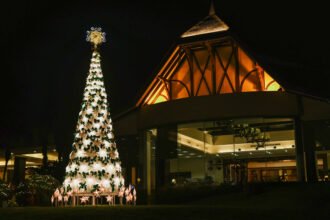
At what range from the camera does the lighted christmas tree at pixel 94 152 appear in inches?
782

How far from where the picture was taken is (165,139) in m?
28.5

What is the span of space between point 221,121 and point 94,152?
911 centimetres

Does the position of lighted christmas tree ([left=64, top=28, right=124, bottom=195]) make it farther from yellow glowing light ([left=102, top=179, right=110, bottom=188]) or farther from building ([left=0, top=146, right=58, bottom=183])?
building ([left=0, top=146, right=58, bottom=183])

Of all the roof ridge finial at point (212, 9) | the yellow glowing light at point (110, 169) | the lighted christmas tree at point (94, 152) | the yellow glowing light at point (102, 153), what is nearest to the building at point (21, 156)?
the roof ridge finial at point (212, 9)

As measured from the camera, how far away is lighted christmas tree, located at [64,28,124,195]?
19859 millimetres

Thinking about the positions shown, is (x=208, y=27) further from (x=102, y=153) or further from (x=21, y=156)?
(x=21, y=156)

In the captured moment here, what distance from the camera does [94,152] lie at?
20.3m

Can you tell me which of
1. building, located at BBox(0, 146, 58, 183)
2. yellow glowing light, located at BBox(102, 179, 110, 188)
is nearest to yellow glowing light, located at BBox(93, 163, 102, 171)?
yellow glowing light, located at BBox(102, 179, 110, 188)

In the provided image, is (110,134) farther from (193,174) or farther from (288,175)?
(288,175)

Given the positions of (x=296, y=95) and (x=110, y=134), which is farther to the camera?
(x=296, y=95)

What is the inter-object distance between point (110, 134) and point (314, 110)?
1181 centimetres

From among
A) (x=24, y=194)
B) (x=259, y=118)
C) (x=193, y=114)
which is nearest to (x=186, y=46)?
(x=193, y=114)

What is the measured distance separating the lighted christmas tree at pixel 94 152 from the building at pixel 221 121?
23.6 feet

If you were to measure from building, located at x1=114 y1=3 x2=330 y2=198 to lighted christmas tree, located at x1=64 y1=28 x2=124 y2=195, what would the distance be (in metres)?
7.19
